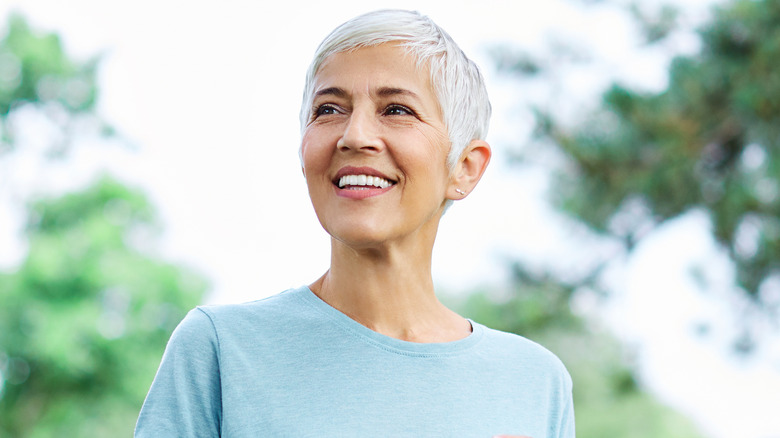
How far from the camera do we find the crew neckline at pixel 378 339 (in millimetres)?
1193

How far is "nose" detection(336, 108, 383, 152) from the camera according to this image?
3.67ft

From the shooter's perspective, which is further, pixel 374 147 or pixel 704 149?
pixel 704 149

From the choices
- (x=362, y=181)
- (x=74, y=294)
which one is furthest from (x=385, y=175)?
(x=74, y=294)

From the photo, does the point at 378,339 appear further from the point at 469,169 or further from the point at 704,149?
the point at 704,149

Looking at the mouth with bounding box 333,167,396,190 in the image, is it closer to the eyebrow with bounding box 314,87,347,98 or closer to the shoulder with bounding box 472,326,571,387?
the eyebrow with bounding box 314,87,347,98

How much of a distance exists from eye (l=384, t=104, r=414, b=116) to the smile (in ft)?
0.35

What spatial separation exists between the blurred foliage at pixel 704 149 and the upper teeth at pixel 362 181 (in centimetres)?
465

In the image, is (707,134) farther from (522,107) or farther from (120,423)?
(120,423)

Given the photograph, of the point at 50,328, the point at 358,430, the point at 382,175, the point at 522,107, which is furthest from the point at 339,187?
the point at 50,328

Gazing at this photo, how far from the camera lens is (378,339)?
3.92ft

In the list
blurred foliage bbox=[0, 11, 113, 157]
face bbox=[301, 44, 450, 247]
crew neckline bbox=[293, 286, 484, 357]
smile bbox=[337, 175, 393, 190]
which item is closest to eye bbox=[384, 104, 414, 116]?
face bbox=[301, 44, 450, 247]

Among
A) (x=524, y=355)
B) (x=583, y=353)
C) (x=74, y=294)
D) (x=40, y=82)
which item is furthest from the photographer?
(x=40, y=82)

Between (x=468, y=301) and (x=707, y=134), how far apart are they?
3.39 metres

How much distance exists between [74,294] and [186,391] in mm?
9264
